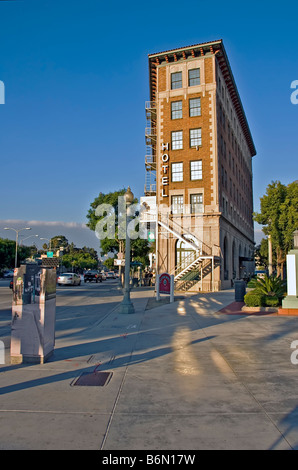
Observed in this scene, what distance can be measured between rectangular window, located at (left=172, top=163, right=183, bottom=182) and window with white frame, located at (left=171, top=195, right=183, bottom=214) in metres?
1.71

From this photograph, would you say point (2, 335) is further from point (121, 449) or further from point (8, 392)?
point (121, 449)

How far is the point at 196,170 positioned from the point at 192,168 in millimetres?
443

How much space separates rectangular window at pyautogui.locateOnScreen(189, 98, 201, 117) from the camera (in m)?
33.3

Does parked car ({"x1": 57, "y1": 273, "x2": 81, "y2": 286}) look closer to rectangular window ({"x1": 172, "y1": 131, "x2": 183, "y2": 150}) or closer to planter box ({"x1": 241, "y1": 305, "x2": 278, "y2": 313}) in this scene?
rectangular window ({"x1": 172, "y1": 131, "x2": 183, "y2": 150})

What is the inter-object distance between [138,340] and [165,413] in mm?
4756

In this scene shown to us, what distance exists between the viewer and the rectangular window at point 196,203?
32.0 meters

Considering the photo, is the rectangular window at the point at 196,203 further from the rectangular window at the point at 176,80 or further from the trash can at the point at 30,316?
the trash can at the point at 30,316

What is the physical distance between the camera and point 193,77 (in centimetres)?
3397

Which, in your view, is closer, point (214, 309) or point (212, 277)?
point (214, 309)

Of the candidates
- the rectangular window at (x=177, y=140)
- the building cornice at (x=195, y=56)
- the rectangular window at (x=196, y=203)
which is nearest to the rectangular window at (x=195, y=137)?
the rectangular window at (x=177, y=140)

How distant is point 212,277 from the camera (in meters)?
30.2

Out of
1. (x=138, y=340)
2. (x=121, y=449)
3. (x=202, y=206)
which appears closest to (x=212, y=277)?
(x=202, y=206)

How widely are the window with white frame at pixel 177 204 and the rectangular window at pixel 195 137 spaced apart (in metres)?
5.16

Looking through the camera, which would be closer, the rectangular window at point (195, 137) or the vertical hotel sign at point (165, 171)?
the rectangular window at point (195, 137)
